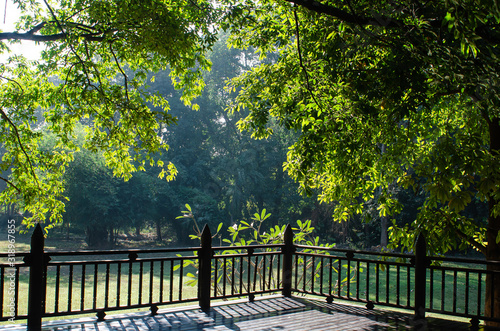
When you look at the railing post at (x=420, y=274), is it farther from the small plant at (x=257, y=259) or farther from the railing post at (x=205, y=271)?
the railing post at (x=205, y=271)

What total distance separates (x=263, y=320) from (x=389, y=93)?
13.0ft

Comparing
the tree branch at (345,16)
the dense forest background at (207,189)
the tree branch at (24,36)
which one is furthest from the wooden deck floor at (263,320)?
the dense forest background at (207,189)

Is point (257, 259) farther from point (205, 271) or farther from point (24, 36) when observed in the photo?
point (24, 36)

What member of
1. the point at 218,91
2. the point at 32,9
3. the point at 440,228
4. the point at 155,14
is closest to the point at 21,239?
the point at 218,91

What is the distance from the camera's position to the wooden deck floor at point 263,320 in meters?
5.34

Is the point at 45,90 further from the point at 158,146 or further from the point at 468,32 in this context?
the point at 468,32

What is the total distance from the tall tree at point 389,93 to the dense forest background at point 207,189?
18.5 metres

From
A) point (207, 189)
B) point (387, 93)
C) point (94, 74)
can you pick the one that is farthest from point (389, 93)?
point (207, 189)

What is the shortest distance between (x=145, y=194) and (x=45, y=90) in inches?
965

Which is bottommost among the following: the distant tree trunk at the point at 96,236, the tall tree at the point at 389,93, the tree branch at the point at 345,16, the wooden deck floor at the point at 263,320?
the distant tree trunk at the point at 96,236

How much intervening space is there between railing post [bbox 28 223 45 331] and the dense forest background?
72.3 ft

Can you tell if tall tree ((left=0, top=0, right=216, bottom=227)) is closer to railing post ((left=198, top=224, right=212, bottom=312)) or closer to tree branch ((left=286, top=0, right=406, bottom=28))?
railing post ((left=198, top=224, right=212, bottom=312))

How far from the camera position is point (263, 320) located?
5.77 metres

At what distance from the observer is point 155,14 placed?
671cm
